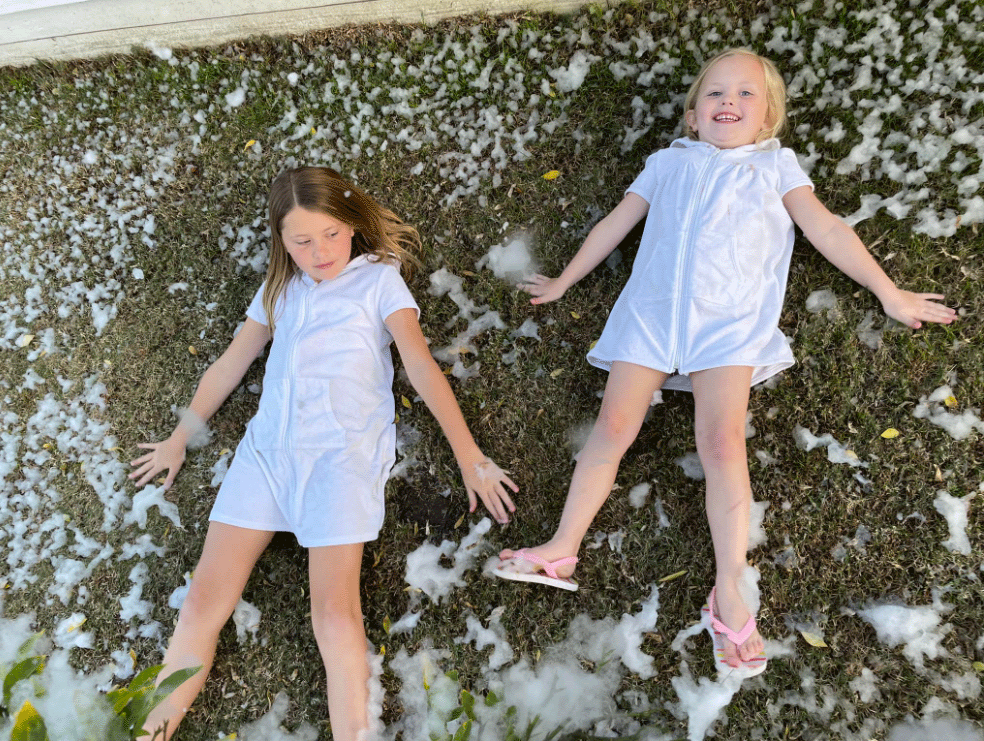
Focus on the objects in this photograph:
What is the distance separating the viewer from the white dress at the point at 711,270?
2.21 meters

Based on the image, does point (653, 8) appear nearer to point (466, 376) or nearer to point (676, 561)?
point (466, 376)

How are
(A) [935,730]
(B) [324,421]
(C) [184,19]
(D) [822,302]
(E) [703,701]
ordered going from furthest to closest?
(C) [184,19] < (D) [822,302] < (B) [324,421] < (E) [703,701] < (A) [935,730]

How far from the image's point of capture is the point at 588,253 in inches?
98.7

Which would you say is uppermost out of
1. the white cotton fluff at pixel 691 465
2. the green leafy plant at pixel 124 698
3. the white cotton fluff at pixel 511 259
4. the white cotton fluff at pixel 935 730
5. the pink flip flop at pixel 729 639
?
the white cotton fluff at pixel 511 259

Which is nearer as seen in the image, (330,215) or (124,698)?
(124,698)

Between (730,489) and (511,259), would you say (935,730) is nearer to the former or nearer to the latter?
(730,489)

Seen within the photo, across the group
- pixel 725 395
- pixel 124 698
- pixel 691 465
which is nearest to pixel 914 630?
pixel 691 465

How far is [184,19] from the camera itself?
292cm

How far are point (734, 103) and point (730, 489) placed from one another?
130 centimetres

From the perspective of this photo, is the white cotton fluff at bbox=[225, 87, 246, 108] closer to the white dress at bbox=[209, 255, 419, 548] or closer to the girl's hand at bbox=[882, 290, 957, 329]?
the white dress at bbox=[209, 255, 419, 548]

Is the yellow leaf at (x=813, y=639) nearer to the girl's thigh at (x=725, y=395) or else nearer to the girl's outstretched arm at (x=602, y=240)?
the girl's thigh at (x=725, y=395)

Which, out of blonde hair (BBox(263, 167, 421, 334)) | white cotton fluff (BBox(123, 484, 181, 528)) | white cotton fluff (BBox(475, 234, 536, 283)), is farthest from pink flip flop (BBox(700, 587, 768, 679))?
white cotton fluff (BBox(123, 484, 181, 528))

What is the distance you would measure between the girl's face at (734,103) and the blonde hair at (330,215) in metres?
1.17

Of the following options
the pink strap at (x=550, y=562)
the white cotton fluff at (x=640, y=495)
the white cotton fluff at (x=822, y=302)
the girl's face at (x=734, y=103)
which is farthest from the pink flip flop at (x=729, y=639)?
the girl's face at (x=734, y=103)
